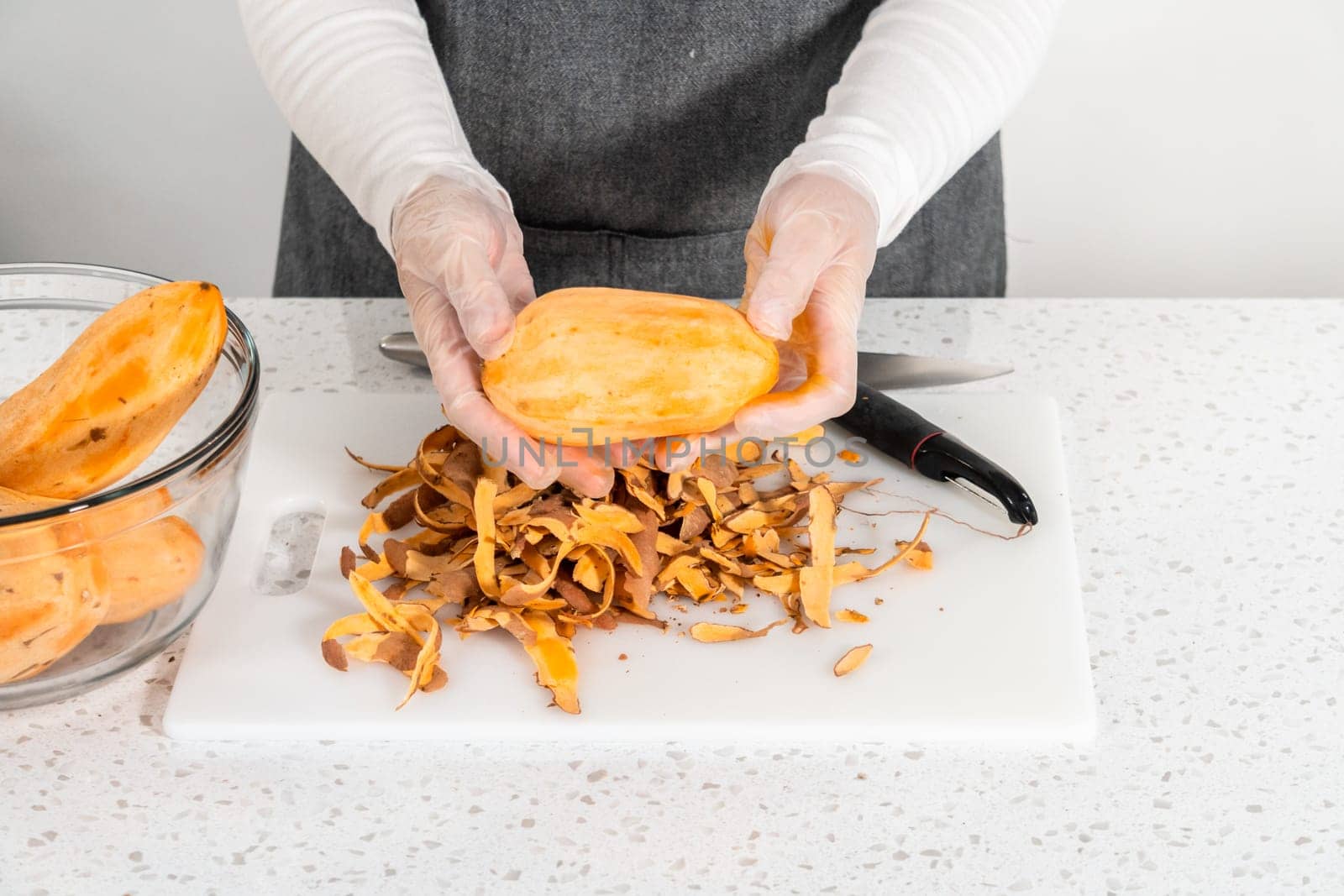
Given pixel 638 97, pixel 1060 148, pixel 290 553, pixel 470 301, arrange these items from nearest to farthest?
pixel 470 301, pixel 290 553, pixel 638 97, pixel 1060 148

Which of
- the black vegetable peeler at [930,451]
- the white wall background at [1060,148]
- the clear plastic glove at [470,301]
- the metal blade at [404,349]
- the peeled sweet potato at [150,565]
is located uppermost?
the clear plastic glove at [470,301]

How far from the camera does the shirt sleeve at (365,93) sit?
3.41ft

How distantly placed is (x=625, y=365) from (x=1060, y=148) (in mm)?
1902

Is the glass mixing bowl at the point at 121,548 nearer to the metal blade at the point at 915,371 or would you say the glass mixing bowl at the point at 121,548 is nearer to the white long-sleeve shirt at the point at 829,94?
the white long-sleeve shirt at the point at 829,94

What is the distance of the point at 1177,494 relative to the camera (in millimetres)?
978

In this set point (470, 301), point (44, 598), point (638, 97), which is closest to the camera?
point (44, 598)

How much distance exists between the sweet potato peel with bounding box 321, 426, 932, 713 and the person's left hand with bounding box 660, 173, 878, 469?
0.19 ft

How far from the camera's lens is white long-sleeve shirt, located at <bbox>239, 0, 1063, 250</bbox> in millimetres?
1038

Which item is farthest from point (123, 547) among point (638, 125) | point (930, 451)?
point (638, 125)

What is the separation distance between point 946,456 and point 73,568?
0.62 m

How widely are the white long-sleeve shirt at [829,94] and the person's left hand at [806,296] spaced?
9cm

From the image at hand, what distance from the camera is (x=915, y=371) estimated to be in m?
1.08

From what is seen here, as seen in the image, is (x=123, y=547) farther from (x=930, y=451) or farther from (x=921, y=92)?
(x=921, y=92)

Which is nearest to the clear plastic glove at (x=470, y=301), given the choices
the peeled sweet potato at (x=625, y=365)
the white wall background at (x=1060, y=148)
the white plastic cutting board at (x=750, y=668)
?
the peeled sweet potato at (x=625, y=365)
